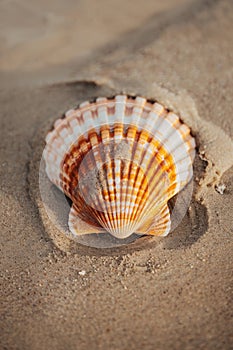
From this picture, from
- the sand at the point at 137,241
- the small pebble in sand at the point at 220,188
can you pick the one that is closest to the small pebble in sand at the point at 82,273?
the sand at the point at 137,241

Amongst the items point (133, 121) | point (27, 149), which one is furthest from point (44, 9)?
point (133, 121)

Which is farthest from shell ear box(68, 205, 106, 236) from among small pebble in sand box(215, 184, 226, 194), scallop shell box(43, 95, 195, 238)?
small pebble in sand box(215, 184, 226, 194)

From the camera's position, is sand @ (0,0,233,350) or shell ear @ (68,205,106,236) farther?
shell ear @ (68,205,106,236)

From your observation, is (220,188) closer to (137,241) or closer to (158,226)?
(158,226)

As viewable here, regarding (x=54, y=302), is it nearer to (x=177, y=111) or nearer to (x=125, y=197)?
(x=125, y=197)

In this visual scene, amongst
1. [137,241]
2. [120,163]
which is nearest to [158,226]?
[137,241]

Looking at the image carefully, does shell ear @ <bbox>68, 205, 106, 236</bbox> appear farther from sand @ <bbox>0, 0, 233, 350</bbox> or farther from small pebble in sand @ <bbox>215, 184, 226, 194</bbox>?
small pebble in sand @ <bbox>215, 184, 226, 194</bbox>

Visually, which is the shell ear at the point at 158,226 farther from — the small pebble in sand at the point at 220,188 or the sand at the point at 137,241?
the small pebble in sand at the point at 220,188
